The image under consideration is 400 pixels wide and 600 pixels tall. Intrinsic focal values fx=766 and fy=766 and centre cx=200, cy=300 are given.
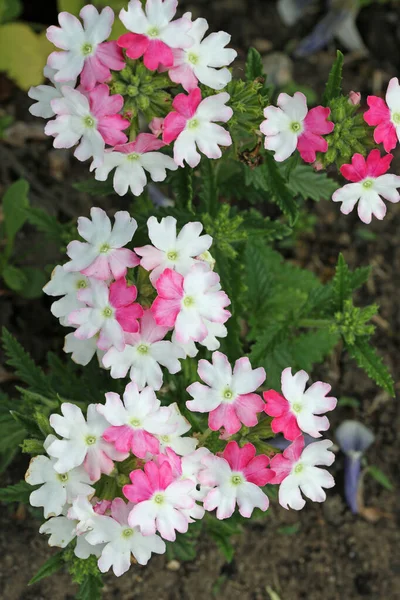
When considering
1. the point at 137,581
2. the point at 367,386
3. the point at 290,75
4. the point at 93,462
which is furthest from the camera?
the point at 290,75

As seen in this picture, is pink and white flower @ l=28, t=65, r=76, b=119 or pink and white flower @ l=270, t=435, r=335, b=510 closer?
pink and white flower @ l=270, t=435, r=335, b=510

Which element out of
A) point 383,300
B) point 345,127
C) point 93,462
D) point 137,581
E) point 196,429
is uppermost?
point 345,127

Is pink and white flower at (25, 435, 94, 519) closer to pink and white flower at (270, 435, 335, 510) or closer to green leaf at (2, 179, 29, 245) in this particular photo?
pink and white flower at (270, 435, 335, 510)

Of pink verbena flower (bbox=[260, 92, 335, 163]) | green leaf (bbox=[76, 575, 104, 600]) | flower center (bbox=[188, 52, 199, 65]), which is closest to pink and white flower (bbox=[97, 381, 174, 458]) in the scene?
green leaf (bbox=[76, 575, 104, 600])

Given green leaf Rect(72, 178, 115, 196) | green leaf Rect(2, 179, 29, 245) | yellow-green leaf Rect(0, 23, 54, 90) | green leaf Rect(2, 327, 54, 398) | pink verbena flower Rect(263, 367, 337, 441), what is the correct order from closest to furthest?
pink verbena flower Rect(263, 367, 337, 441), green leaf Rect(2, 327, 54, 398), green leaf Rect(72, 178, 115, 196), green leaf Rect(2, 179, 29, 245), yellow-green leaf Rect(0, 23, 54, 90)

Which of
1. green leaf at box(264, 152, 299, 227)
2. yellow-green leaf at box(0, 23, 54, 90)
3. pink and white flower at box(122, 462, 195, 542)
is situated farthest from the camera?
yellow-green leaf at box(0, 23, 54, 90)

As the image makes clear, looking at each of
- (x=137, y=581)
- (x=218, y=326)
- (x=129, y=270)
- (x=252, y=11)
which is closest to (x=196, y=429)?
(x=218, y=326)

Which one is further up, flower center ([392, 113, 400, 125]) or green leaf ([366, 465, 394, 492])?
flower center ([392, 113, 400, 125])

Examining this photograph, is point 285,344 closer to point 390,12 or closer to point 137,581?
point 137,581
